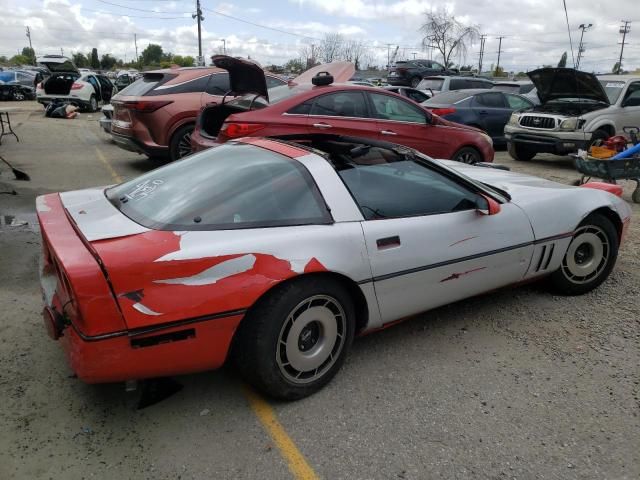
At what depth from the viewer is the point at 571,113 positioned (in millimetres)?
10047

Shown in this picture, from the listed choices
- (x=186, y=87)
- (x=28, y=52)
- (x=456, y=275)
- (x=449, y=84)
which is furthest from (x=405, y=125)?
(x=28, y=52)

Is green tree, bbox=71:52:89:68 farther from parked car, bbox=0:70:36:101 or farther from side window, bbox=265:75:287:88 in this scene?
side window, bbox=265:75:287:88

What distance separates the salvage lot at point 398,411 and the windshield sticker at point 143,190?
3.47 ft

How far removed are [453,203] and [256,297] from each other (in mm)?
1499

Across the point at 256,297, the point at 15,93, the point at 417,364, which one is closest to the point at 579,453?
the point at 417,364

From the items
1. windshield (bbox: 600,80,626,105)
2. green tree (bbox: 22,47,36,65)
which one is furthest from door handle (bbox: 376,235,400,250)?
green tree (bbox: 22,47,36,65)

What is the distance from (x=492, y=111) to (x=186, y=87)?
23.1 feet

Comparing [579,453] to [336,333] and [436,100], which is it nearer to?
[336,333]

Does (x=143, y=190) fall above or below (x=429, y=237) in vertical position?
above

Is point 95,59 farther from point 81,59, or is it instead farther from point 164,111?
point 164,111

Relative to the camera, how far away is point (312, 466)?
2.30 m

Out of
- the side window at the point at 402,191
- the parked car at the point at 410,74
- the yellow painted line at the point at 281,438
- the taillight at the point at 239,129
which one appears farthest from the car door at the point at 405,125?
the parked car at the point at 410,74

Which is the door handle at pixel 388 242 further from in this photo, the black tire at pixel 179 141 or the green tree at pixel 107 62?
the green tree at pixel 107 62

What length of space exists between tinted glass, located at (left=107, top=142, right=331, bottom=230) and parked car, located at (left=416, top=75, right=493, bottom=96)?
39.6 feet
